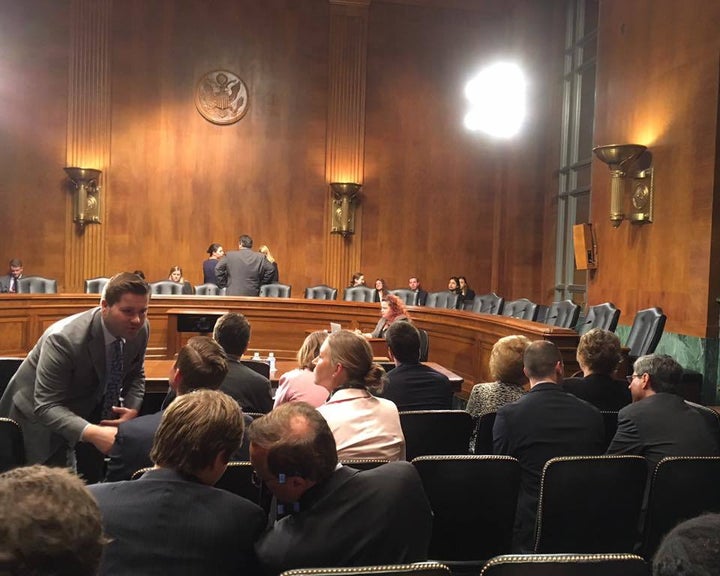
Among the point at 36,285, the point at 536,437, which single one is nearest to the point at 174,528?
the point at 536,437

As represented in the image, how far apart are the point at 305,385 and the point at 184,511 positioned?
1.75 meters

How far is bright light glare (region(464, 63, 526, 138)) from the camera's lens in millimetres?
12188

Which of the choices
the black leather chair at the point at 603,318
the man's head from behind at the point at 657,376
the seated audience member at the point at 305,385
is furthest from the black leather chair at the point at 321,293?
the man's head from behind at the point at 657,376

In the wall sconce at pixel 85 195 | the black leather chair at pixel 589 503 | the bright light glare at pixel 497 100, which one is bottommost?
the black leather chair at pixel 589 503

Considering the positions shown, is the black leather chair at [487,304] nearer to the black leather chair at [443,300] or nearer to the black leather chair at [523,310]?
the black leather chair at [443,300]

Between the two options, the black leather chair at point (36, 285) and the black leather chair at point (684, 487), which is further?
the black leather chair at point (36, 285)

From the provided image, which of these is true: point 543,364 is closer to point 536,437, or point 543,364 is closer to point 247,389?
point 536,437

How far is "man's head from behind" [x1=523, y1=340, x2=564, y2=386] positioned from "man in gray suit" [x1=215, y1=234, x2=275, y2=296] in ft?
22.0

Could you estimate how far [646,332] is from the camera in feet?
20.7

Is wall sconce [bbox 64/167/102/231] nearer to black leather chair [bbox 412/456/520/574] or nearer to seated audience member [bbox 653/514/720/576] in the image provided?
black leather chair [bbox 412/456/520/574]

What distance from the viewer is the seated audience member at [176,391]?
2295 millimetres

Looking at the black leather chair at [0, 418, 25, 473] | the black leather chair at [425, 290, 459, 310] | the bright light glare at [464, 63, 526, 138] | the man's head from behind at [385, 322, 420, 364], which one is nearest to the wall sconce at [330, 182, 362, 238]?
the black leather chair at [425, 290, 459, 310]

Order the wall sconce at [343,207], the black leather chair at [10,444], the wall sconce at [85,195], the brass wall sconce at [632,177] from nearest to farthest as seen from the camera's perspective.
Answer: the black leather chair at [10,444] → the brass wall sconce at [632,177] → the wall sconce at [85,195] → the wall sconce at [343,207]

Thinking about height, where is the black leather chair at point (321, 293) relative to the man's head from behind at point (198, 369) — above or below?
below
